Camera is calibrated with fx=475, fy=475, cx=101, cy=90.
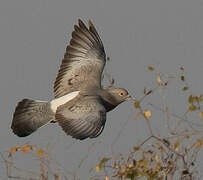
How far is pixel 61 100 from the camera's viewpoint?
8492mm

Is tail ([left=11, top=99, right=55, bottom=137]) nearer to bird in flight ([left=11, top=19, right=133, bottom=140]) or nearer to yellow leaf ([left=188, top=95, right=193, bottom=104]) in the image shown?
bird in flight ([left=11, top=19, right=133, bottom=140])

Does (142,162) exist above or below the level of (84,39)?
below

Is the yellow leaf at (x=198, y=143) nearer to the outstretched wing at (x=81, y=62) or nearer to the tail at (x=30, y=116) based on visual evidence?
the tail at (x=30, y=116)

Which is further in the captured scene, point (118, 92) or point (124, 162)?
point (118, 92)

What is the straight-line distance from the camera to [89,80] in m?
9.20

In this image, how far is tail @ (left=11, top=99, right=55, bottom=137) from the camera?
27.6ft

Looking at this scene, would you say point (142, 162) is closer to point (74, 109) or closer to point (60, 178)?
point (60, 178)

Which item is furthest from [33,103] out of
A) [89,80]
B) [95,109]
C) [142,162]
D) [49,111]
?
[142,162]

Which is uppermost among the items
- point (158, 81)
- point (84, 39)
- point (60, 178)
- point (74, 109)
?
point (84, 39)

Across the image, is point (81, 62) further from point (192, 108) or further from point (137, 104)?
point (192, 108)

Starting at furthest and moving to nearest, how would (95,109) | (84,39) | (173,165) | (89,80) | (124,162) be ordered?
(84,39)
(89,80)
(95,109)
(124,162)
(173,165)

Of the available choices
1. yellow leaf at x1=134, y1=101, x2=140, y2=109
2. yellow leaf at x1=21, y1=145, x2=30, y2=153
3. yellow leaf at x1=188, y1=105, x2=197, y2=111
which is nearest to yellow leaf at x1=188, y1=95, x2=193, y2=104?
yellow leaf at x1=188, y1=105, x2=197, y2=111

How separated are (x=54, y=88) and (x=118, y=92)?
1.26 metres

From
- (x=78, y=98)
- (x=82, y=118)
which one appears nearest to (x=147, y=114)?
(x=82, y=118)
